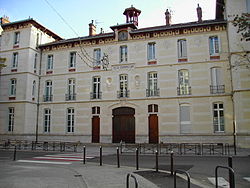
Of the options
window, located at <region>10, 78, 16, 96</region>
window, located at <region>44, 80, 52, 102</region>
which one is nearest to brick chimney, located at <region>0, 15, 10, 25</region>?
window, located at <region>10, 78, 16, 96</region>

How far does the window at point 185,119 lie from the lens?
21.1m

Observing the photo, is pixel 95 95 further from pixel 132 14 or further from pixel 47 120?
pixel 132 14

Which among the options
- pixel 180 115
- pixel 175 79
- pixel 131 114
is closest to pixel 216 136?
pixel 180 115

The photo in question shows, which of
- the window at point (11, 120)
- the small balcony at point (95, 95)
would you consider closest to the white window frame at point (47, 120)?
the window at point (11, 120)

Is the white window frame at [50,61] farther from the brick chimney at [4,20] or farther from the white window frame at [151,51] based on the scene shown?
the white window frame at [151,51]

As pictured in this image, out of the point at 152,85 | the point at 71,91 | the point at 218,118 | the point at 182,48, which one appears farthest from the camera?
the point at 71,91

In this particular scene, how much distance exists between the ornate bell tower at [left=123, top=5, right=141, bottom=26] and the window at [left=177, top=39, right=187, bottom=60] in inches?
253

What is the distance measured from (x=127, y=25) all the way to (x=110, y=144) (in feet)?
38.8


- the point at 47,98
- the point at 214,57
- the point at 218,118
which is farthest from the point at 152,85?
the point at 47,98

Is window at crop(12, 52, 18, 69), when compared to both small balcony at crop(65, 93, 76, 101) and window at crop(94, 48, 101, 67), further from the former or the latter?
window at crop(94, 48, 101, 67)

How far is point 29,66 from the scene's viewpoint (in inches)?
1002

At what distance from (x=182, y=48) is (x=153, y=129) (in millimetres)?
8078

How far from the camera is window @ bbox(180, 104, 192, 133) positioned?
21.1 meters

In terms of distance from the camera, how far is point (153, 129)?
867 inches
